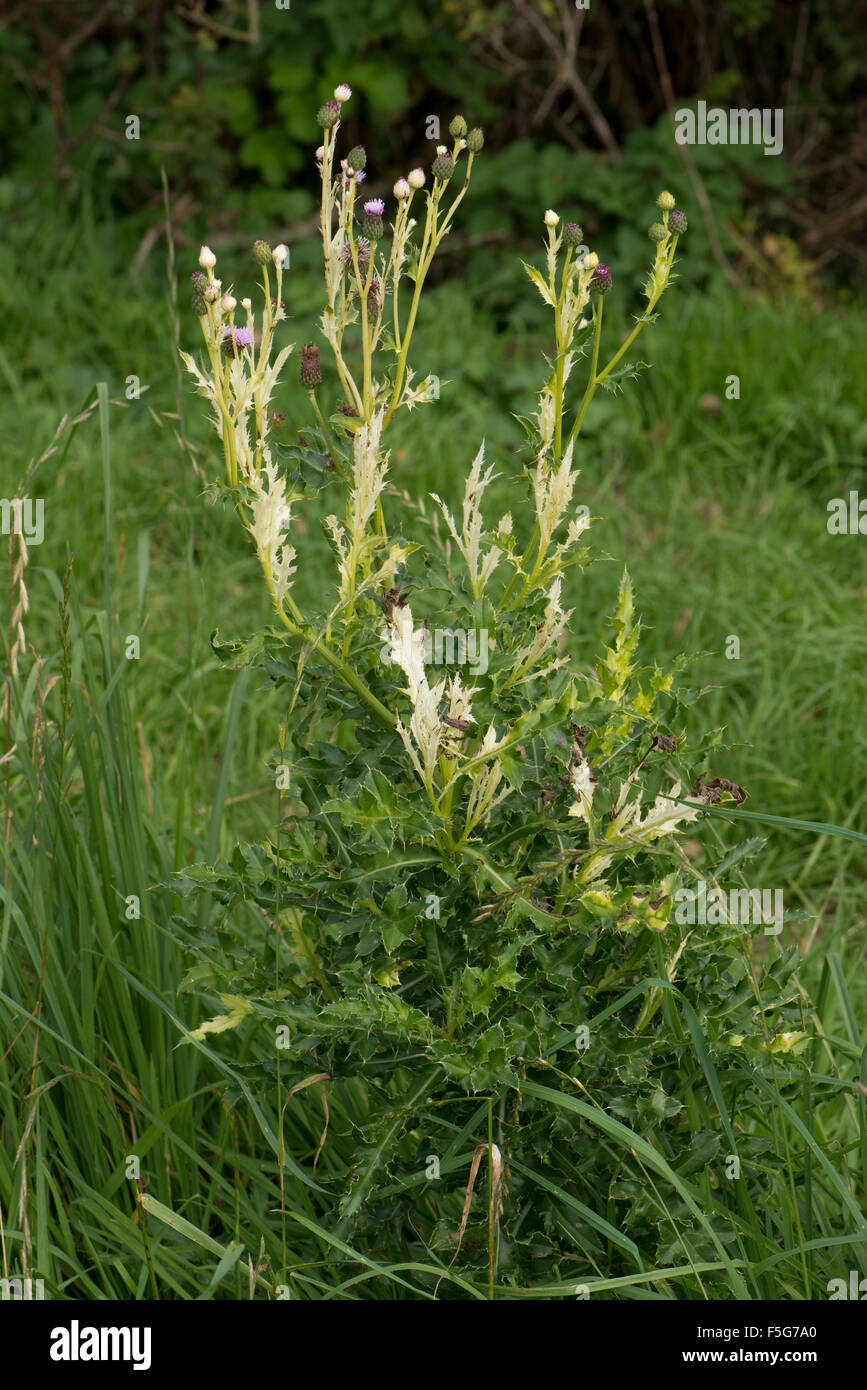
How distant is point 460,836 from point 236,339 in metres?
0.62

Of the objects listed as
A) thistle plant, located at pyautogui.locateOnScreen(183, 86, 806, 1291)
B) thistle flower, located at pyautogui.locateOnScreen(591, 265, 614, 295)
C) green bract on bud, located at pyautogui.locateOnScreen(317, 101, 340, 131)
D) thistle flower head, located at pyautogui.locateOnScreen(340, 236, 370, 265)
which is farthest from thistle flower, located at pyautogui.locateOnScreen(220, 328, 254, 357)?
thistle flower, located at pyautogui.locateOnScreen(591, 265, 614, 295)

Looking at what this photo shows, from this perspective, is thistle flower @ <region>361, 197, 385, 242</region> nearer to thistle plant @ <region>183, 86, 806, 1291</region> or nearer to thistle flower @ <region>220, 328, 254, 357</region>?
thistle plant @ <region>183, 86, 806, 1291</region>

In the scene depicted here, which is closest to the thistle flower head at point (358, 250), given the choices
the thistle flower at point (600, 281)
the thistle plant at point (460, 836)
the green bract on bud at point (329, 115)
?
the thistle plant at point (460, 836)

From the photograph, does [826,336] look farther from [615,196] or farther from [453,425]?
[453,425]

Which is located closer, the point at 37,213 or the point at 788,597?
the point at 788,597

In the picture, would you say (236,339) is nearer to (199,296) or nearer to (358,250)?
(199,296)

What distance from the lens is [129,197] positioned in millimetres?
5348

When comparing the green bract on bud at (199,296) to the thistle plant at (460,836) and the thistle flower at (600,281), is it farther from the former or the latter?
the thistle flower at (600,281)

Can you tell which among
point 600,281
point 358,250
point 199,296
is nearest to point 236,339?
point 199,296

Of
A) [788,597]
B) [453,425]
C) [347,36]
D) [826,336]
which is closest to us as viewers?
[788,597]

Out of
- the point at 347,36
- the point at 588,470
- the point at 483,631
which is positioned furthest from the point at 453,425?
the point at 483,631

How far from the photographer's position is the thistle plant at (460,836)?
160cm

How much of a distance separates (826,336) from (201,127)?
7.28 feet

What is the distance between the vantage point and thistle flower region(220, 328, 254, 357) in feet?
5.20
